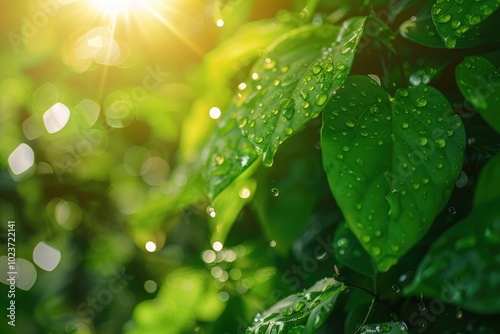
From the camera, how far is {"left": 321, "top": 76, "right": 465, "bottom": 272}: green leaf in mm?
378

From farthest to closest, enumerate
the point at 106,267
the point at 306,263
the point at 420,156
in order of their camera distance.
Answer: the point at 106,267, the point at 306,263, the point at 420,156

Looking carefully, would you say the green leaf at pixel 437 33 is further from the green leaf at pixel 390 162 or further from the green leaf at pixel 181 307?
the green leaf at pixel 181 307

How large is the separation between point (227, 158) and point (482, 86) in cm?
21

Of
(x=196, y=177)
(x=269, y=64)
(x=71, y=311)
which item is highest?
(x=269, y=64)

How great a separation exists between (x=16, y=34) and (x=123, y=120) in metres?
0.32

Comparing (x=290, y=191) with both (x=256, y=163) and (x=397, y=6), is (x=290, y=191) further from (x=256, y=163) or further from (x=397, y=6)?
(x=397, y=6)

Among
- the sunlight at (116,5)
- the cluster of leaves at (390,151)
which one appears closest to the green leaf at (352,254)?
the cluster of leaves at (390,151)

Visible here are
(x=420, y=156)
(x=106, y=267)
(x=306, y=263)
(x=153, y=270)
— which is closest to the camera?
(x=420, y=156)

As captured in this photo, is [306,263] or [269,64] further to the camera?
[306,263]

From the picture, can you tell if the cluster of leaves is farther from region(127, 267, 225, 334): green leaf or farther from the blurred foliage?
region(127, 267, 225, 334): green leaf

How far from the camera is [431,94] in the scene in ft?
1.48

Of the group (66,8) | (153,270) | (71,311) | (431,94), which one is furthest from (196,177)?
(71,311)

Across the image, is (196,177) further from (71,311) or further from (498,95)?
(71,311)

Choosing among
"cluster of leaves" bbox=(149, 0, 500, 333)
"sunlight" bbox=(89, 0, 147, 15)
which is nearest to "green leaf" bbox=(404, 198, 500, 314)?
"cluster of leaves" bbox=(149, 0, 500, 333)
